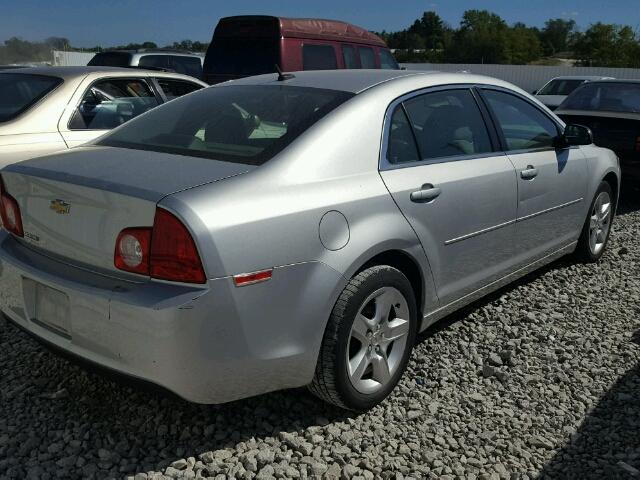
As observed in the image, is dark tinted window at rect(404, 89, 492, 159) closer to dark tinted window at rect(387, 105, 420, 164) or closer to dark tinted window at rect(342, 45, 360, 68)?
dark tinted window at rect(387, 105, 420, 164)

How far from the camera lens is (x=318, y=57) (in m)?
10.5

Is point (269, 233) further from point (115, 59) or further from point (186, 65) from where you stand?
point (186, 65)

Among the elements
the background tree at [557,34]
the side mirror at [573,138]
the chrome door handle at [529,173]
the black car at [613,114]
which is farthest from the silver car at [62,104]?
the background tree at [557,34]

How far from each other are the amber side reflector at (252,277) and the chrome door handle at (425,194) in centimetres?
93

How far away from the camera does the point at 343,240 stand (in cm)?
277

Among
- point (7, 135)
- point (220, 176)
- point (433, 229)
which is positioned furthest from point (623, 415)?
point (7, 135)

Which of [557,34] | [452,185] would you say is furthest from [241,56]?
[557,34]

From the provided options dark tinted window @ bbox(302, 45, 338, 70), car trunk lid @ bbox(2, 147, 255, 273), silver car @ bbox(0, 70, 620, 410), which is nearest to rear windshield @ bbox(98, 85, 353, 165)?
silver car @ bbox(0, 70, 620, 410)

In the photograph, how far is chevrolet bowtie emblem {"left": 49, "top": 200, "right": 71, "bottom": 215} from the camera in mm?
2677

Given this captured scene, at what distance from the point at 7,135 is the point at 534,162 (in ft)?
12.2

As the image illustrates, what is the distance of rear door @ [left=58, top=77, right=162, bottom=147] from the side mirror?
3510 mm

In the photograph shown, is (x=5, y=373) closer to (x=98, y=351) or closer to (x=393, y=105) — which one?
(x=98, y=351)

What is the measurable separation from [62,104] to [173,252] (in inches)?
136

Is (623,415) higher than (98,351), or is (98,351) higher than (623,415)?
(98,351)
